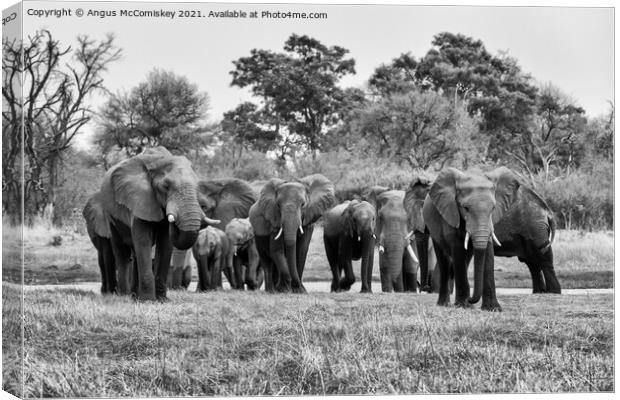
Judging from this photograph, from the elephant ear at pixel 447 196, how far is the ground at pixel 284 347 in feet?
3.16

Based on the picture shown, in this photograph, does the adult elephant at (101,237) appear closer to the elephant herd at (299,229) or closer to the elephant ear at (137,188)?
the elephant herd at (299,229)

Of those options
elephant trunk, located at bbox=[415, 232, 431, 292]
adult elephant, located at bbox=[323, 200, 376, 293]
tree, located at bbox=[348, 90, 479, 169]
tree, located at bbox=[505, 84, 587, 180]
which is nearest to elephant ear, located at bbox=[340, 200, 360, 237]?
adult elephant, located at bbox=[323, 200, 376, 293]

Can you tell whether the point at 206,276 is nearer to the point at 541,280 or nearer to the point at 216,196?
the point at 216,196

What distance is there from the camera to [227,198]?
16.3 meters

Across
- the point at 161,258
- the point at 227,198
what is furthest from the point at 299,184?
the point at 161,258

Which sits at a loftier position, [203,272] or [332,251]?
[332,251]

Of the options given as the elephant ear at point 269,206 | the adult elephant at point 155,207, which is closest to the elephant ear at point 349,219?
the elephant ear at point 269,206

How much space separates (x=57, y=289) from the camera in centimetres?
1182

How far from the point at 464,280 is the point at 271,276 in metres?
4.36

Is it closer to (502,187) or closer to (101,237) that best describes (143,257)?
(101,237)

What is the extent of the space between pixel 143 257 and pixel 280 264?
11.4 feet

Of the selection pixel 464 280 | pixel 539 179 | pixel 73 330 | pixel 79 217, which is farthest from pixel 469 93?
pixel 73 330

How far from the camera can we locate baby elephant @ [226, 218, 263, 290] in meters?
18.1

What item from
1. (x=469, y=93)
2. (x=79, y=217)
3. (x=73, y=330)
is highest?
(x=469, y=93)
